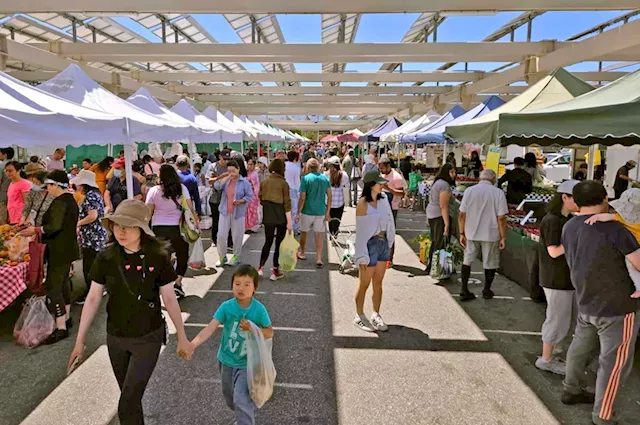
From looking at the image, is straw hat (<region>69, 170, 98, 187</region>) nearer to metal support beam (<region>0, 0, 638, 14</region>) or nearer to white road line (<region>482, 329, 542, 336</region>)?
metal support beam (<region>0, 0, 638, 14</region>)

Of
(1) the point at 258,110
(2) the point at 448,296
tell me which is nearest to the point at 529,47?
(2) the point at 448,296

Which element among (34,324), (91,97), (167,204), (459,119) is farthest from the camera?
(459,119)

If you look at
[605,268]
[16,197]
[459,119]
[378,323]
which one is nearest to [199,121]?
[459,119]

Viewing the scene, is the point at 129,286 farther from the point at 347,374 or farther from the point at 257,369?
the point at 347,374

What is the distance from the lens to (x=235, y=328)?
2820 millimetres

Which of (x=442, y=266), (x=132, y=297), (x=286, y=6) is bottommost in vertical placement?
(x=442, y=266)

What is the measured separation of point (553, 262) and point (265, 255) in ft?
12.4

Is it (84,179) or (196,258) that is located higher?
(84,179)

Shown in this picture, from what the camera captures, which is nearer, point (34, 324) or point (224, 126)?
point (34, 324)

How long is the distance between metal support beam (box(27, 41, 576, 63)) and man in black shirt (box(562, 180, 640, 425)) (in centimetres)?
964

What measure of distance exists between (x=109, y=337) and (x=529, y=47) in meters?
11.9

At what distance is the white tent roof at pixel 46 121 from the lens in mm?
4266

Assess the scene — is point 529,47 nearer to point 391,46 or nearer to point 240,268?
point 391,46

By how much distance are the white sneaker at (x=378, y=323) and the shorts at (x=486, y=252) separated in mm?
1533
